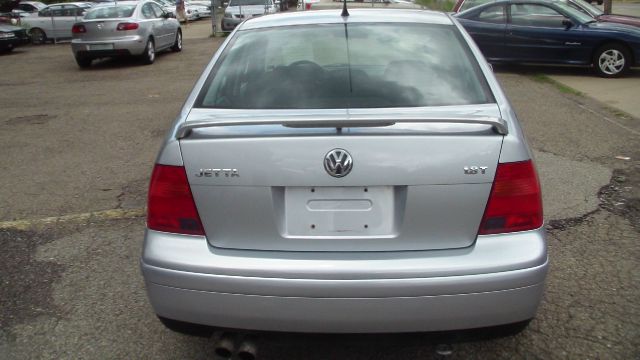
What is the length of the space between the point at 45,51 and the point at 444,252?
67.9 ft

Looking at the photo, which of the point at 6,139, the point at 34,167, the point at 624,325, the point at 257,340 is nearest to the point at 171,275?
the point at 257,340

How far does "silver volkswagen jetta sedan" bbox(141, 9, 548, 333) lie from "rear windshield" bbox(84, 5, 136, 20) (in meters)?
13.2

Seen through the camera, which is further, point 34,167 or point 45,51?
point 45,51

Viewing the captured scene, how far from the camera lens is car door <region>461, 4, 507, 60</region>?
12.4 m

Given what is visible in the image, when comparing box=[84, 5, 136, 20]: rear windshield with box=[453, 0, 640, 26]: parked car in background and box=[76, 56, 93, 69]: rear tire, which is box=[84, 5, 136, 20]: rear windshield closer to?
box=[76, 56, 93, 69]: rear tire

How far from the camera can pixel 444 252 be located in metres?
2.39

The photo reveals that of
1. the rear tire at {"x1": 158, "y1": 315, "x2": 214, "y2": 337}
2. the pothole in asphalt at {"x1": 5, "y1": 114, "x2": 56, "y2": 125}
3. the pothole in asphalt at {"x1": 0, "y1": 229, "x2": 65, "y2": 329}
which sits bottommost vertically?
the pothole in asphalt at {"x1": 0, "y1": 229, "x2": 65, "y2": 329}

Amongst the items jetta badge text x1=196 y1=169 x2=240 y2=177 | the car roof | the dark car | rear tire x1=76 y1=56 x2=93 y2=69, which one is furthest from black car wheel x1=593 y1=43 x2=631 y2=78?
the dark car

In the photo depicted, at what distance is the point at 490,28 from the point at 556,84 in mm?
2182

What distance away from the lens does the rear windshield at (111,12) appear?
14461mm

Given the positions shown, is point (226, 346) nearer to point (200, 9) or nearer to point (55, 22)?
point (55, 22)

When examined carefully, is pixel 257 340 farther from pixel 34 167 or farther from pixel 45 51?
pixel 45 51

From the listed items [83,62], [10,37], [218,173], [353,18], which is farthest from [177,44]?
[218,173]

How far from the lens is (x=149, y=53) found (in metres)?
14.9
